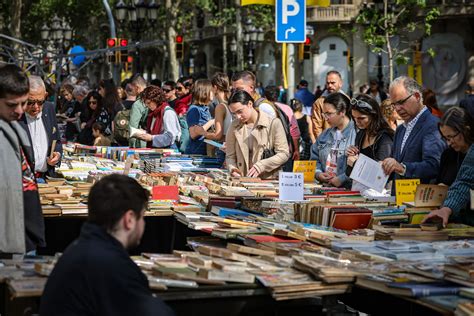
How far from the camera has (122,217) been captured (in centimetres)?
504

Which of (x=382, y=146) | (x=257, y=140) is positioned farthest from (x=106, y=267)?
(x=257, y=140)

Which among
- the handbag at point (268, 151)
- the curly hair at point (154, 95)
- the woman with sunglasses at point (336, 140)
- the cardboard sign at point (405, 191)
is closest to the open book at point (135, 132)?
the curly hair at point (154, 95)

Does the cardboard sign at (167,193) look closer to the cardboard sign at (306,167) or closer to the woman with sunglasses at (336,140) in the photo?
the cardboard sign at (306,167)

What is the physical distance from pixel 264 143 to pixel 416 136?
2.12 m

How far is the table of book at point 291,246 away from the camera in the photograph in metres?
5.73

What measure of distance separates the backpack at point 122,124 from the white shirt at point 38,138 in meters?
5.45

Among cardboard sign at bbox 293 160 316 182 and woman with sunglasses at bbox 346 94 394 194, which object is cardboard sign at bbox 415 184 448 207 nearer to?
woman with sunglasses at bbox 346 94 394 194

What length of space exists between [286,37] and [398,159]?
16.6ft

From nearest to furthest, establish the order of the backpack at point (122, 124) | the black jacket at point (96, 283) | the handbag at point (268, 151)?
the black jacket at point (96, 283), the handbag at point (268, 151), the backpack at point (122, 124)

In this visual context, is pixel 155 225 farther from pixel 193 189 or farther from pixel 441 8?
pixel 441 8

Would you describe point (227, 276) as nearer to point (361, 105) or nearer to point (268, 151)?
point (361, 105)

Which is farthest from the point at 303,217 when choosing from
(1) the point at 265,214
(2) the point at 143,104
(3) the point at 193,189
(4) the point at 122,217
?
(2) the point at 143,104

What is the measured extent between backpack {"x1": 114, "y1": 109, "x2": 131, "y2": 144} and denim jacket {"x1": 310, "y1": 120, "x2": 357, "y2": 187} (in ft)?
18.4

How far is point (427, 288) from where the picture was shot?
5.48 m
